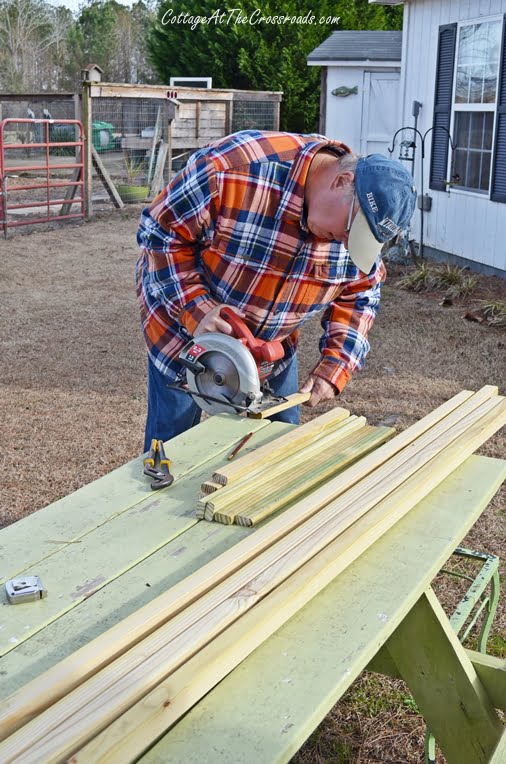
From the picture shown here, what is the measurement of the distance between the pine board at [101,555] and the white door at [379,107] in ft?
41.6

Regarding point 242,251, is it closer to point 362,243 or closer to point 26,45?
point 362,243

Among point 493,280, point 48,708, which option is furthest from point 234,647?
point 493,280

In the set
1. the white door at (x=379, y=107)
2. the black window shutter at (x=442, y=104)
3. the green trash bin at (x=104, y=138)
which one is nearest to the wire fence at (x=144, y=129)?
the green trash bin at (x=104, y=138)

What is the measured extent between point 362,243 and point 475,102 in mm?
8011

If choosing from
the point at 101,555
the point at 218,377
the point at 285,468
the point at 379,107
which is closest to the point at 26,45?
the point at 379,107

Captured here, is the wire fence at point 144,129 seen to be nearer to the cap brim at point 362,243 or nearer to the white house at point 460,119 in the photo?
the white house at point 460,119

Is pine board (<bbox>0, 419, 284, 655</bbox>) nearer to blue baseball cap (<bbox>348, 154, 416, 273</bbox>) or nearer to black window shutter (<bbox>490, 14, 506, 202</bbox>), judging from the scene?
blue baseball cap (<bbox>348, 154, 416, 273</bbox>)

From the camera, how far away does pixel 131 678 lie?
154 centimetres

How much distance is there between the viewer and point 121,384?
256 inches

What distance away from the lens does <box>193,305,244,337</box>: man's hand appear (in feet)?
9.25

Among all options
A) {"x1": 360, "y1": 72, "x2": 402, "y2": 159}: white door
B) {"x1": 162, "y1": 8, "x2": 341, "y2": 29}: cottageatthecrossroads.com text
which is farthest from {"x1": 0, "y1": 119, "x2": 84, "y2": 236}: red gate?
{"x1": 162, "y1": 8, "x2": 341, "y2": 29}: cottageatthecrossroads.com text

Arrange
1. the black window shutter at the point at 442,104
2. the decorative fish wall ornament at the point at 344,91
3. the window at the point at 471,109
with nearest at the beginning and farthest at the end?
→ the window at the point at 471,109 < the black window shutter at the point at 442,104 < the decorative fish wall ornament at the point at 344,91

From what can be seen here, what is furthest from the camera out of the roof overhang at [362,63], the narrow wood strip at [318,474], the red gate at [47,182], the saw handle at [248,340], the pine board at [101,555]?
the roof overhang at [362,63]

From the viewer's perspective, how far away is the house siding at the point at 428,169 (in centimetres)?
951
